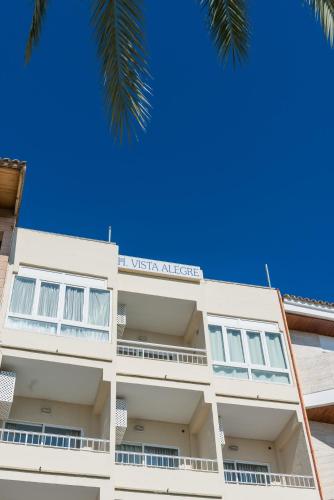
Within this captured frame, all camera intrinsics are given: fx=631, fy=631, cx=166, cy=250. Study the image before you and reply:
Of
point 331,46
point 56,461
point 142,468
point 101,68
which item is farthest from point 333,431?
point 101,68

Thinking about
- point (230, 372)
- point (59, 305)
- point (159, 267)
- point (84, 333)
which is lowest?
point (230, 372)

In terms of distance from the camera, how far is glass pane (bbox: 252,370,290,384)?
19.8 m

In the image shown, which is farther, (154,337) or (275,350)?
(154,337)

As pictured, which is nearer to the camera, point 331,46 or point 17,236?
point 331,46

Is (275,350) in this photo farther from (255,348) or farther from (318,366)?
(318,366)

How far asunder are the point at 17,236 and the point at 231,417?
8.71 m

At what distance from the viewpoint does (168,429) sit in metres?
19.4

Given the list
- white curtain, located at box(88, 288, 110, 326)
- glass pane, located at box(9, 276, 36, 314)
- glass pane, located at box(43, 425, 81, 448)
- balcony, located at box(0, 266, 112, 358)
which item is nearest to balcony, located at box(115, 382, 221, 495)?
glass pane, located at box(43, 425, 81, 448)

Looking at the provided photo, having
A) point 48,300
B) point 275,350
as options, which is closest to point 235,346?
point 275,350

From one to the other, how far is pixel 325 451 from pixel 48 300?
9.77 metres

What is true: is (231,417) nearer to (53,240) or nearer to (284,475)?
(284,475)

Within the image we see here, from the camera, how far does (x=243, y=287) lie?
2192 cm

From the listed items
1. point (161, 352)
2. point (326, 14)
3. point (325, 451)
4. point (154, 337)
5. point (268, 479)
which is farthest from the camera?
point (154, 337)

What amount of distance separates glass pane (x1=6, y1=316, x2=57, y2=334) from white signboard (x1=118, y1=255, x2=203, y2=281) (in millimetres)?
3359
